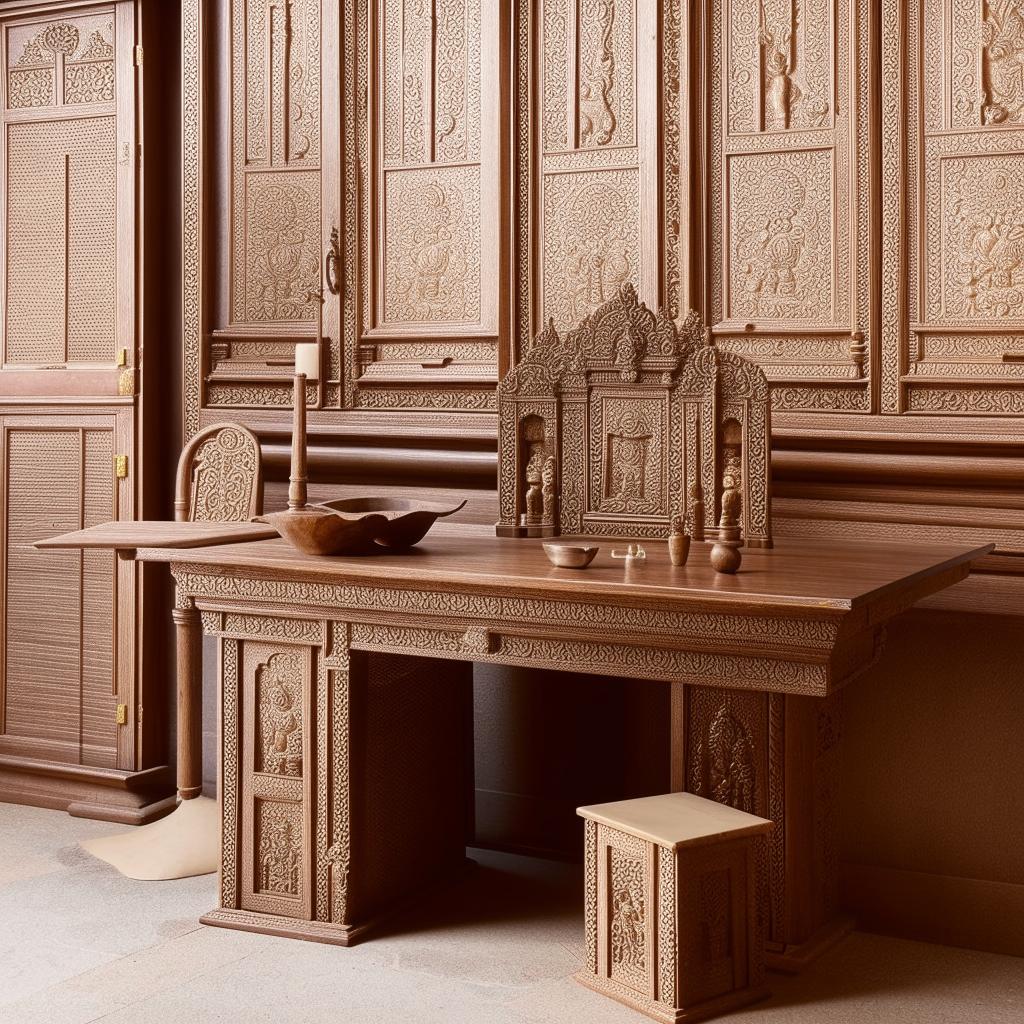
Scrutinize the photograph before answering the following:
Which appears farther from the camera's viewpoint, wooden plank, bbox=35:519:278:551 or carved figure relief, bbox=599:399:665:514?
carved figure relief, bbox=599:399:665:514

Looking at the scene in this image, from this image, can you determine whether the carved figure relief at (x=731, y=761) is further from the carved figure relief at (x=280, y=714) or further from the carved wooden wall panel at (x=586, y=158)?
the carved wooden wall panel at (x=586, y=158)

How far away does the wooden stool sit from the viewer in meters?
3.28

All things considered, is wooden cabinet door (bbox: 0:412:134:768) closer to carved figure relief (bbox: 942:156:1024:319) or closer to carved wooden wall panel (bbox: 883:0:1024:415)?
carved wooden wall panel (bbox: 883:0:1024:415)

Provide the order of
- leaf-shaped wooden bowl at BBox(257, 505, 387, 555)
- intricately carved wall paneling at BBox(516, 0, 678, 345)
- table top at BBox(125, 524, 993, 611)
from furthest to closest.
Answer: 1. intricately carved wall paneling at BBox(516, 0, 678, 345)
2. leaf-shaped wooden bowl at BBox(257, 505, 387, 555)
3. table top at BBox(125, 524, 993, 611)

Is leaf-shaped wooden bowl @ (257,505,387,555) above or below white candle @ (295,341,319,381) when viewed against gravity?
below

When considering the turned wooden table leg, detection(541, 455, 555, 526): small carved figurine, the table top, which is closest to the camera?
the table top

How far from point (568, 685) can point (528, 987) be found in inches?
49.7

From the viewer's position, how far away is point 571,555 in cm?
355

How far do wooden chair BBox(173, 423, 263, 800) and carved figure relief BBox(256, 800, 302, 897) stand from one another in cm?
83

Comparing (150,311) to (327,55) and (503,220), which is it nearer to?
(327,55)

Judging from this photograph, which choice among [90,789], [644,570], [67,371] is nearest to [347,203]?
[67,371]

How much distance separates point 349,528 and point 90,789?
6.75 feet

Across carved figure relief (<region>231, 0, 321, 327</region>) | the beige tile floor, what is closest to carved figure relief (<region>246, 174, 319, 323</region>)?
carved figure relief (<region>231, 0, 321, 327</region>)

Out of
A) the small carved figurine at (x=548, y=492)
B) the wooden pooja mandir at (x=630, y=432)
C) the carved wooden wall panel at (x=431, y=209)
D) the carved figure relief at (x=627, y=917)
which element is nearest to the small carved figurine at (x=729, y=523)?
the wooden pooja mandir at (x=630, y=432)
